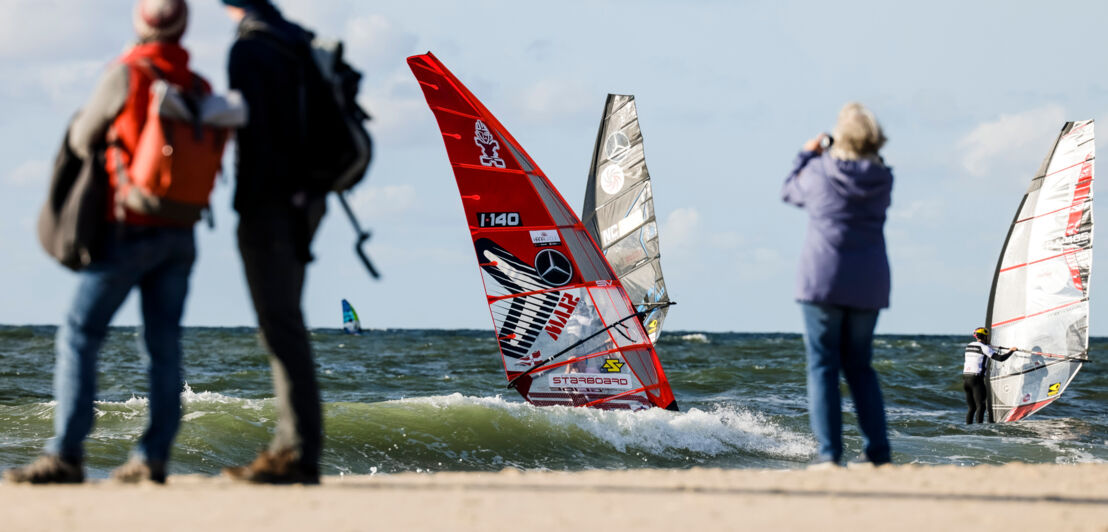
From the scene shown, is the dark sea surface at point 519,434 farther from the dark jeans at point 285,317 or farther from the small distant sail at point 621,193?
the dark jeans at point 285,317

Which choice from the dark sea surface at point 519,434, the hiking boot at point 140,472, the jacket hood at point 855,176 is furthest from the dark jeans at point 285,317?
the dark sea surface at point 519,434

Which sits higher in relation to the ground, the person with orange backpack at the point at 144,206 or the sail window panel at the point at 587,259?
the sail window panel at the point at 587,259

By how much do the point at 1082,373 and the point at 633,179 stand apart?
1627 cm

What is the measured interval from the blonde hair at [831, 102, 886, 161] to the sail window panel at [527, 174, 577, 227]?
5.77 metres

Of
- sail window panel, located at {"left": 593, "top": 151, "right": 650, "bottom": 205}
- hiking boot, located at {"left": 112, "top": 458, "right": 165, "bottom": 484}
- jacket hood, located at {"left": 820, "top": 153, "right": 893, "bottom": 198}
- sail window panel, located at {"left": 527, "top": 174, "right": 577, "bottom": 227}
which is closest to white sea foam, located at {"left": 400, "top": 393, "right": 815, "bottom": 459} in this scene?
sail window panel, located at {"left": 527, "top": 174, "right": 577, "bottom": 227}

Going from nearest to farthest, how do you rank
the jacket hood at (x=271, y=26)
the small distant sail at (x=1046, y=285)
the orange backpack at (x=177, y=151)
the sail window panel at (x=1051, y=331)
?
the orange backpack at (x=177, y=151) < the jacket hood at (x=271, y=26) < the small distant sail at (x=1046, y=285) < the sail window panel at (x=1051, y=331)

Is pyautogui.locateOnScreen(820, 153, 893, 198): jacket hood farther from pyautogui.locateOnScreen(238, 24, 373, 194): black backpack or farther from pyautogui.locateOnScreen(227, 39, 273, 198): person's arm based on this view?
pyautogui.locateOnScreen(227, 39, 273, 198): person's arm

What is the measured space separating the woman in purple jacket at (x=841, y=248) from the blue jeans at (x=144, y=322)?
84.6 inches

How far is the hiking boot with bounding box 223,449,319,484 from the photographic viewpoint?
123 inches

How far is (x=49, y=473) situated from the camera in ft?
9.98

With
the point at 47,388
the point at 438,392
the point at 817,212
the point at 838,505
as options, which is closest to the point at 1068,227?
the point at 438,392

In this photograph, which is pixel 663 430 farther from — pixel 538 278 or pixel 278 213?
pixel 278 213

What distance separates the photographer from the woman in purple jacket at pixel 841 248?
3.82m

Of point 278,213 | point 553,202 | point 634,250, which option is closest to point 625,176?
point 634,250
